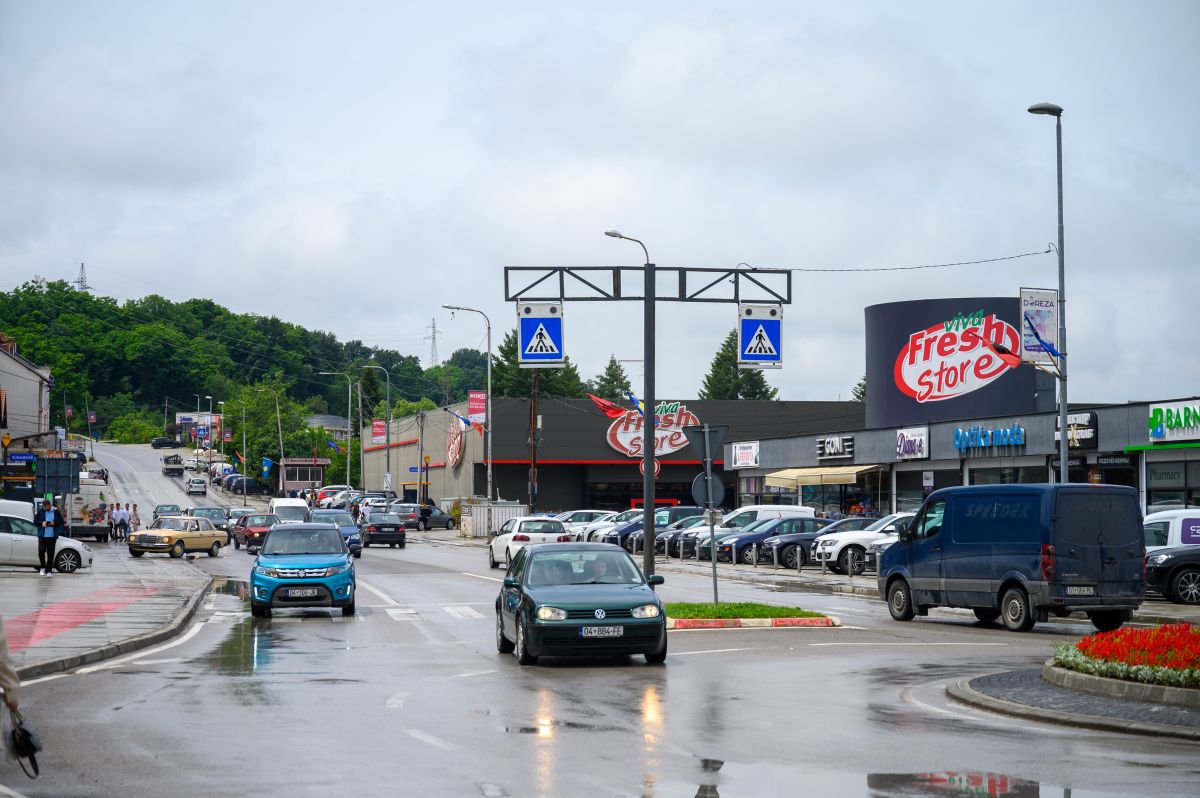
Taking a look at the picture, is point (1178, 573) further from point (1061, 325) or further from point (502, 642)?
point (502, 642)

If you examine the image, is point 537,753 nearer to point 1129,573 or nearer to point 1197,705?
Answer: point 1197,705

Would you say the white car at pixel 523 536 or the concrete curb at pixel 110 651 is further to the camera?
the white car at pixel 523 536

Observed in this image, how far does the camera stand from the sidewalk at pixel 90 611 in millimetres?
17766

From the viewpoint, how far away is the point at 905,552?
25.3 metres

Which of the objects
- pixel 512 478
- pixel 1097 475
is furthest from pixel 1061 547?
pixel 512 478

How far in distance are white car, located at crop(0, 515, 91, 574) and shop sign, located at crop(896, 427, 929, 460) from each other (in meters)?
29.0

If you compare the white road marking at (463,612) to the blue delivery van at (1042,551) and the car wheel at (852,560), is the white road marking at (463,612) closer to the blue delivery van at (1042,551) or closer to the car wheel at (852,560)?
the blue delivery van at (1042,551)

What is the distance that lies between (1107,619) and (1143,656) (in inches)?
404

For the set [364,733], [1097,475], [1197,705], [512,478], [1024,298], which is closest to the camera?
[364,733]

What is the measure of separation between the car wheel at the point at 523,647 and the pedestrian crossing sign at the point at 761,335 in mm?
11499

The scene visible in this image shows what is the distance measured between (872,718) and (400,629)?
11982mm

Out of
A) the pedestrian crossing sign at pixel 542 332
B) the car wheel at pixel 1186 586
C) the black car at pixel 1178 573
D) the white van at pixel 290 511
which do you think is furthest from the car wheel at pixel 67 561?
the car wheel at pixel 1186 586

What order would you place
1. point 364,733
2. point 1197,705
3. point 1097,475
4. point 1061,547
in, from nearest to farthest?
1. point 364,733
2. point 1197,705
3. point 1061,547
4. point 1097,475

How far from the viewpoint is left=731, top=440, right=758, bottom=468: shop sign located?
6925 centimetres
